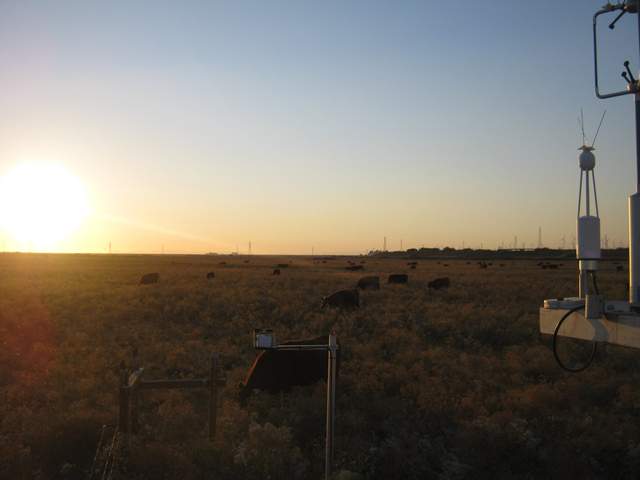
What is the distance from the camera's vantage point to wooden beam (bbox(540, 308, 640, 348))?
477 centimetres

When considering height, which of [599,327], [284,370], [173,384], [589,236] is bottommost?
[284,370]

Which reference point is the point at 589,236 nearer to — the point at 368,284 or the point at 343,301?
the point at 343,301

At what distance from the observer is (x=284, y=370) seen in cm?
952

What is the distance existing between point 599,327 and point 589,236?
2.92 feet

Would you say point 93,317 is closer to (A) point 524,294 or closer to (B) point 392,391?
(B) point 392,391

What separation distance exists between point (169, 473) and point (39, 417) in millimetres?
2738

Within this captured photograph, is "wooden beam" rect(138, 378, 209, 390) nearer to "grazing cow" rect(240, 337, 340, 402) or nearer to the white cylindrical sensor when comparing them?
"grazing cow" rect(240, 337, 340, 402)

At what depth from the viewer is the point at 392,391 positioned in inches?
382

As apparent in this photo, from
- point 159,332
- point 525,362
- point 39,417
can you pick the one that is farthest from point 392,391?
point 159,332

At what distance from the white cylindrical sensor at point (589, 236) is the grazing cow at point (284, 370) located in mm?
4897

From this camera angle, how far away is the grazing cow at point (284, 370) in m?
9.30

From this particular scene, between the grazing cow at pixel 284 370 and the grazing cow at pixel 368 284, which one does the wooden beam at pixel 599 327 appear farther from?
the grazing cow at pixel 368 284

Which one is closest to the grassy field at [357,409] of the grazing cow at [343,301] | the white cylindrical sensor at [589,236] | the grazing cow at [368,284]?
the white cylindrical sensor at [589,236]

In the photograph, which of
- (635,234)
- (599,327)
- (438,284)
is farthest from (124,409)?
(438,284)
